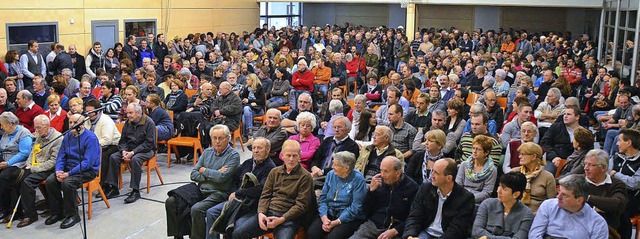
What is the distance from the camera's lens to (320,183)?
571 centimetres

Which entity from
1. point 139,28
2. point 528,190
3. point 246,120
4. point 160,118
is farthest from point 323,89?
point 528,190

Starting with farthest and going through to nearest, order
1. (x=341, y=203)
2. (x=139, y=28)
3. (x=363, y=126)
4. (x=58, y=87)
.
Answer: (x=139, y=28) → (x=58, y=87) → (x=363, y=126) → (x=341, y=203)

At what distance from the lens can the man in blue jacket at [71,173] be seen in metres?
6.28

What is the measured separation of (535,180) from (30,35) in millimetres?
10752

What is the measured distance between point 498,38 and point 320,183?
1361cm

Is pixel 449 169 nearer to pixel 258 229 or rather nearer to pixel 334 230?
pixel 334 230

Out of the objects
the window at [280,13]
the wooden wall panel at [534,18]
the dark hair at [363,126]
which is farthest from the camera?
the window at [280,13]

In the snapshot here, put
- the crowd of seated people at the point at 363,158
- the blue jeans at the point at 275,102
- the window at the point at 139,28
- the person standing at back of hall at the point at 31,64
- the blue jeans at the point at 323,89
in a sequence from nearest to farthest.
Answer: the crowd of seated people at the point at 363,158 < the blue jeans at the point at 275,102 < the person standing at back of hall at the point at 31,64 < the blue jeans at the point at 323,89 < the window at the point at 139,28

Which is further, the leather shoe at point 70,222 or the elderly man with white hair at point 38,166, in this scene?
the elderly man with white hair at point 38,166

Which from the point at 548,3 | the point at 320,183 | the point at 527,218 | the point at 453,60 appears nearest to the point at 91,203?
the point at 320,183

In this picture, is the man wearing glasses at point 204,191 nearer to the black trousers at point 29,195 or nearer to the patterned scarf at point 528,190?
the black trousers at point 29,195

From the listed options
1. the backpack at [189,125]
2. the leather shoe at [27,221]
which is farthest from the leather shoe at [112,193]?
the backpack at [189,125]

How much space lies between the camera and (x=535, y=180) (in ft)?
16.0

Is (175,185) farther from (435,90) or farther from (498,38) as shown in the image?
(498,38)
